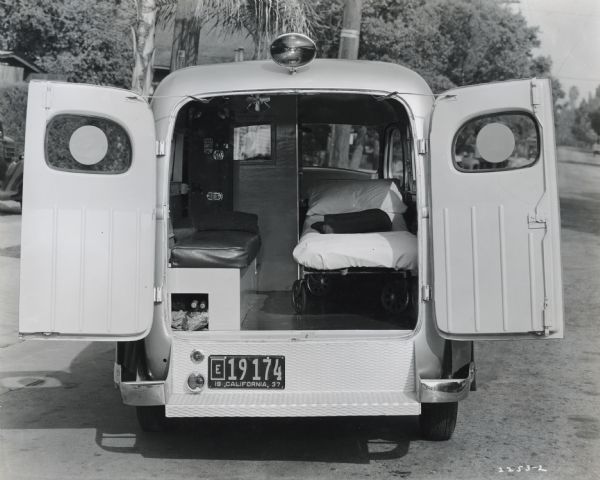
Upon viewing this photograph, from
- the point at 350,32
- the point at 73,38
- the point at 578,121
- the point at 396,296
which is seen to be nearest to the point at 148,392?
the point at 396,296

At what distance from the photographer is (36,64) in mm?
21625

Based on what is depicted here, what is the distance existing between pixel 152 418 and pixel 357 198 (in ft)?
8.32

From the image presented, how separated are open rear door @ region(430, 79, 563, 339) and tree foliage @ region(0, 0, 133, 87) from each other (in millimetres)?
18176

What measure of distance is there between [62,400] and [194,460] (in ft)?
5.56

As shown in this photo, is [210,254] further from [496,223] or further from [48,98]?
[496,223]

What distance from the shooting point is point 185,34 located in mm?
11672

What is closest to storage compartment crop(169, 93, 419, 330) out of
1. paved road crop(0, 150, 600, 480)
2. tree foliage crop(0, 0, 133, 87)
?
paved road crop(0, 150, 600, 480)

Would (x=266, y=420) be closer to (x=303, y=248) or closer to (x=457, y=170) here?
(x=303, y=248)

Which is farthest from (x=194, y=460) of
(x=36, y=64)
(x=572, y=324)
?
(x=36, y=64)

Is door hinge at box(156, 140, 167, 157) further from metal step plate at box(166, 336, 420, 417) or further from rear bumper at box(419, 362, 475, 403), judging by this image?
rear bumper at box(419, 362, 475, 403)

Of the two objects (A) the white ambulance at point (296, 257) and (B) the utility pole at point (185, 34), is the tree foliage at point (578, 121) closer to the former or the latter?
(B) the utility pole at point (185, 34)

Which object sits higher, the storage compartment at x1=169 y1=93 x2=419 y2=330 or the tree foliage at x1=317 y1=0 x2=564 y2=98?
the tree foliage at x1=317 y1=0 x2=564 y2=98

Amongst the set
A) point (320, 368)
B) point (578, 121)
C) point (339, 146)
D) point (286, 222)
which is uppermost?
point (578, 121)

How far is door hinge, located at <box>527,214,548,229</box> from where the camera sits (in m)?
4.11
